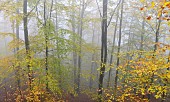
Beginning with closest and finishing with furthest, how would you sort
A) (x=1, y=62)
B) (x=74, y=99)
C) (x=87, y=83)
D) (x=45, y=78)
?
1. (x=45, y=78)
2. (x=1, y=62)
3. (x=74, y=99)
4. (x=87, y=83)

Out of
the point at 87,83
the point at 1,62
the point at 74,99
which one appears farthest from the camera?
the point at 87,83

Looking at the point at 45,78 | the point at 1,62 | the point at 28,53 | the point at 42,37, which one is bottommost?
the point at 45,78

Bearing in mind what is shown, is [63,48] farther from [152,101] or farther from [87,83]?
[87,83]

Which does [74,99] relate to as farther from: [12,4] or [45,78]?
[12,4]

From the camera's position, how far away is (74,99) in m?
17.2

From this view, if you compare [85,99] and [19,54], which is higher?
[19,54]

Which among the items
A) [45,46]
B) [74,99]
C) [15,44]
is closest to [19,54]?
[15,44]

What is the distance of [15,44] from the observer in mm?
9328

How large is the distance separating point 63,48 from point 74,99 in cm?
921

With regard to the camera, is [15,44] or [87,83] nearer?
[15,44]

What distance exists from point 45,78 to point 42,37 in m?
2.40

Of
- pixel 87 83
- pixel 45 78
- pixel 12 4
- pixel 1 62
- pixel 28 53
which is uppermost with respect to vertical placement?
pixel 12 4

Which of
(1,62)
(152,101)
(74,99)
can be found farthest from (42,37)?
(152,101)

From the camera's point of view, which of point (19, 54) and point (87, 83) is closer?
point (19, 54)
